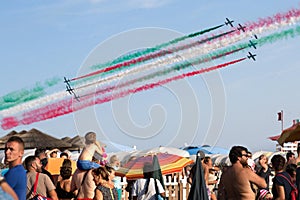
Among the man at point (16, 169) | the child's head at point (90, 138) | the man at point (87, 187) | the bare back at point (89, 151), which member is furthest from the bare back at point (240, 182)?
the man at point (16, 169)

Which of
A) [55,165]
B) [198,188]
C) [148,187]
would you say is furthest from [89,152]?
[55,165]

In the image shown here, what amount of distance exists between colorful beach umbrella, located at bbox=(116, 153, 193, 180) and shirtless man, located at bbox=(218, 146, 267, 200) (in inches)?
171

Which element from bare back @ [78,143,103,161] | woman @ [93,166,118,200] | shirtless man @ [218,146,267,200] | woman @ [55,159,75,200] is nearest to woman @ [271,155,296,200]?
shirtless man @ [218,146,267,200]

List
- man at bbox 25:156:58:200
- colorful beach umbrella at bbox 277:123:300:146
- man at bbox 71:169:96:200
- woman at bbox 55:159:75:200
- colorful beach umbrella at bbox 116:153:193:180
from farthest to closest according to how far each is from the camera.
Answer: colorful beach umbrella at bbox 277:123:300:146, colorful beach umbrella at bbox 116:153:193:180, woman at bbox 55:159:75:200, man at bbox 71:169:96:200, man at bbox 25:156:58:200

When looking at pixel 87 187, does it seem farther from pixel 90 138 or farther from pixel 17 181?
pixel 17 181

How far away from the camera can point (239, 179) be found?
8.65 m

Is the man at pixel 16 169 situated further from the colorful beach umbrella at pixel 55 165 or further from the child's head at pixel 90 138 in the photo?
the colorful beach umbrella at pixel 55 165

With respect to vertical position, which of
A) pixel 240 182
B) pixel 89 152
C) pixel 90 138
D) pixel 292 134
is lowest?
pixel 240 182

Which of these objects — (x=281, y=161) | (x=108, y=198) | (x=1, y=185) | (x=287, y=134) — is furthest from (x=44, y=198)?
(x=287, y=134)

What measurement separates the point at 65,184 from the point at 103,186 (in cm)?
184

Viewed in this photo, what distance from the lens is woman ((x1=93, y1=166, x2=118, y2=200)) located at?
8.22 m

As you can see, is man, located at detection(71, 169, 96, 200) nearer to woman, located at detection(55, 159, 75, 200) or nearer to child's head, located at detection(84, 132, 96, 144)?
woman, located at detection(55, 159, 75, 200)

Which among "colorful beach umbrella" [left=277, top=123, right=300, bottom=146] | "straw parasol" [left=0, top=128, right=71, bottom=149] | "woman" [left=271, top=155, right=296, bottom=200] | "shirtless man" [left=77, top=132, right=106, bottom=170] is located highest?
"straw parasol" [left=0, top=128, right=71, bottom=149]

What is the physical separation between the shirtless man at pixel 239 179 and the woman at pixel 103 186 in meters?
1.59
